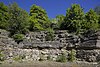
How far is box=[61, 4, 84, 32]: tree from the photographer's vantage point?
50719mm

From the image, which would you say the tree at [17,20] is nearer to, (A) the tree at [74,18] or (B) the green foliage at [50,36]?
(B) the green foliage at [50,36]

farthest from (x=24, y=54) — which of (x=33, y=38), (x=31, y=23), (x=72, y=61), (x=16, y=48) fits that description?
(x=31, y=23)

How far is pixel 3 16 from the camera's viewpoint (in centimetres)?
5450

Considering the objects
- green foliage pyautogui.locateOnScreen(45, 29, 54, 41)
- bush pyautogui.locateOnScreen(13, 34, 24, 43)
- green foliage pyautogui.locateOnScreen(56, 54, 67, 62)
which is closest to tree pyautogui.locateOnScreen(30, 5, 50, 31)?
green foliage pyautogui.locateOnScreen(45, 29, 54, 41)

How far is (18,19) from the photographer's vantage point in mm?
51688

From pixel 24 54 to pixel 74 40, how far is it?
Result: 36.0ft

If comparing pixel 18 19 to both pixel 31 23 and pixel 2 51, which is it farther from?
pixel 2 51

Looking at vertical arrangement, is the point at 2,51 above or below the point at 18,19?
below

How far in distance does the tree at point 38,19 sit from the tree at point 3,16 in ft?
20.8

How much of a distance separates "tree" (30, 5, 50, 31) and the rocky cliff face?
18.7 feet

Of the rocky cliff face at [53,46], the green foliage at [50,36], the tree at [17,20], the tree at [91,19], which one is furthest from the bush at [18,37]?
the tree at [91,19]

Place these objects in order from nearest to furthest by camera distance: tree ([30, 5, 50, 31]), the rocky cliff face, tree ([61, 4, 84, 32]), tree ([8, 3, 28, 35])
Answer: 1. the rocky cliff face
2. tree ([61, 4, 84, 32])
3. tree ([8, 3, 28, 35])
4. tree ([30, 5, 50, 31])

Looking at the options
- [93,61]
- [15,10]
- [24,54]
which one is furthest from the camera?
[15,10]

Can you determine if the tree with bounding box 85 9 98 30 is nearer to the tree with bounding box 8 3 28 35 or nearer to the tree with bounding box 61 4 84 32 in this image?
the tree with bounding box 61 4 84 32
